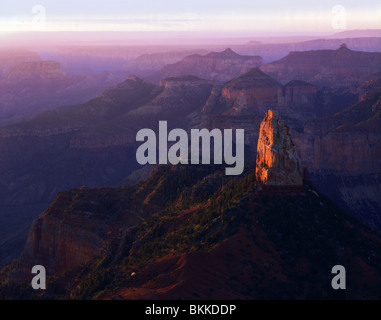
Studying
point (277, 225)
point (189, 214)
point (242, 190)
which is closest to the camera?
point (277, 225)

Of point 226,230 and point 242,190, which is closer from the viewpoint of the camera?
point 226,230

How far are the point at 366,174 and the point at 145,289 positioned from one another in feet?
235

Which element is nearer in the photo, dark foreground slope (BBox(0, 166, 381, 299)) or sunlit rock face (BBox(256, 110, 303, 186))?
dark foreground slope (BBox(0, 166, 381, 299))

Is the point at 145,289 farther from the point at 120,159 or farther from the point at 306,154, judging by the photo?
the point at 120,159

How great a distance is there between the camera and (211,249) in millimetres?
43906

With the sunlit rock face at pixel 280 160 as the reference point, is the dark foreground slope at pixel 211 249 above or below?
below

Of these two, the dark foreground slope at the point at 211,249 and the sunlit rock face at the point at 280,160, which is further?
the sunlit rock face at the point at 280,160

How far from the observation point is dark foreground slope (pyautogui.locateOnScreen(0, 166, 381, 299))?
136ft

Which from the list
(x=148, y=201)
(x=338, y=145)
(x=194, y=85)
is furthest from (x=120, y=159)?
(x=148, y=201)

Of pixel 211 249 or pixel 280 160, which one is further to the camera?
pixel 280 160

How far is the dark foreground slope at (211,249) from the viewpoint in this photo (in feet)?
136

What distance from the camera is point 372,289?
138 ft

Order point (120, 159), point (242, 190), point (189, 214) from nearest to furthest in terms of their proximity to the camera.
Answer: point (242, 190)
point (189, 214)
point (120, 159)

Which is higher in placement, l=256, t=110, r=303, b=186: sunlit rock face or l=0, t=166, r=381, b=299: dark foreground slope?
l=256, t=110, r=303, b=186: sunlit rock face
